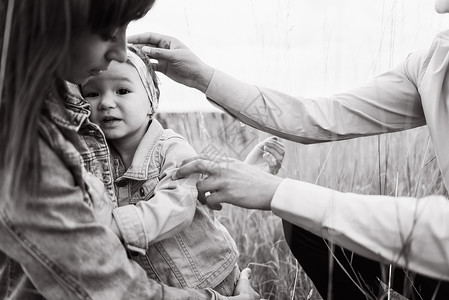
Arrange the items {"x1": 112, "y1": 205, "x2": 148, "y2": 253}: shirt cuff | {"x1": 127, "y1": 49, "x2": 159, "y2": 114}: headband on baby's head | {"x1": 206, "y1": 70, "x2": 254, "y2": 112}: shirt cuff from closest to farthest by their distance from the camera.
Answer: {"x1": 112, "y1": 205, "x2": 148, "y2": 253}: shirt cuff → {"x1": 127, "y1": 49, "x2": 159, "y2": 114}: headband on baby's head → {"x1": 206, "y1": 70, "x2": 254, "y2": 112}: shirt cuff

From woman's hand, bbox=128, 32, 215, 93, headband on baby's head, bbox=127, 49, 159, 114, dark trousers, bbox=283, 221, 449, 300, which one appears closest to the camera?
headband on baby's head, bbox=127, 49, 159, 114

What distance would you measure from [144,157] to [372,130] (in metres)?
1.14

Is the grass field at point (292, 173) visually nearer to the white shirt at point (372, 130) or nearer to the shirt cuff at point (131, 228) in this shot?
the white shirt at point (372, 130)

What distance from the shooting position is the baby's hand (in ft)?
7.00

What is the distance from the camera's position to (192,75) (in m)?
2.41

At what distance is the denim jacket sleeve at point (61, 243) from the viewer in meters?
1.36

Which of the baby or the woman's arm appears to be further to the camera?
the woman's arm

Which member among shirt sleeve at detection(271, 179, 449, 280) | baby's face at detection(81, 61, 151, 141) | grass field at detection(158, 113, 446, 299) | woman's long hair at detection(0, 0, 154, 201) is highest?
woman's long hair at detection(0, 0, 154, 201)

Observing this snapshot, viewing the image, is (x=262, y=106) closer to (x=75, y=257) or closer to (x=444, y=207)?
(x=444, y=207)

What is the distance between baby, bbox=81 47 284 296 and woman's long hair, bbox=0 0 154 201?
17.5 inches

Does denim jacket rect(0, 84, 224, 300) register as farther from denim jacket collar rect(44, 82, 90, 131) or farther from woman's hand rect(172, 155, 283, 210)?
woman's hand rect(172, 155, 283, 210)

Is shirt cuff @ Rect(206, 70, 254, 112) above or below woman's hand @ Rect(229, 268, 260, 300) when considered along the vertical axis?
above

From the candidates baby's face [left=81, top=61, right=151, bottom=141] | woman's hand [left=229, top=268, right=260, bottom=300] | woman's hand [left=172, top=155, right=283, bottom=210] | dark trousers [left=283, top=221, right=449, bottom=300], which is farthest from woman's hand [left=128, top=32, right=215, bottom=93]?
woman's hand [left=229, top=268, right=260, bottom=300]

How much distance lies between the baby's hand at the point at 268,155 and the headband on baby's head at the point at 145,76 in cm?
39
